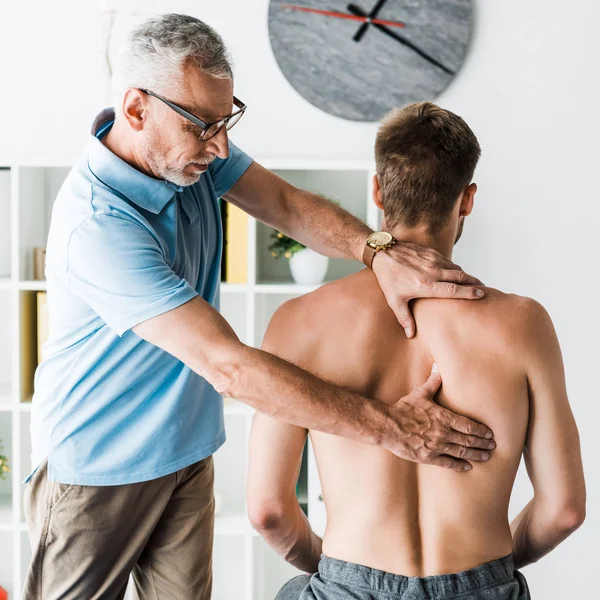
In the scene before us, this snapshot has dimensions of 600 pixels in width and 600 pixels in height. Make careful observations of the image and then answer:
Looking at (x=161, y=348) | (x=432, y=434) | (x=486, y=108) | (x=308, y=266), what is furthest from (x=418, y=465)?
(x=486, y=108)

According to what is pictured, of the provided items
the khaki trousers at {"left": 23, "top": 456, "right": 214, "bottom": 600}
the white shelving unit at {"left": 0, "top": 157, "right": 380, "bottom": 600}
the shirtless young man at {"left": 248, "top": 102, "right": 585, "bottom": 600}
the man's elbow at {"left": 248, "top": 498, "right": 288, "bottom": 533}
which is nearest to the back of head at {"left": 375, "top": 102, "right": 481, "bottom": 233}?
the shirtless young man at {"left": 248, "top": 102, "right": 585, "bottom": 600}

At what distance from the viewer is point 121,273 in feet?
4.28

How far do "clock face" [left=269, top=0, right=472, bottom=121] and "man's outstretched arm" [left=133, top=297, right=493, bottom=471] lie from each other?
1.60 metres

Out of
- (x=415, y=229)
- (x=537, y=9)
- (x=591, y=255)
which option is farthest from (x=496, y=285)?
(x=415, y=229)

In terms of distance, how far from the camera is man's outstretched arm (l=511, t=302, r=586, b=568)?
3.96 feet

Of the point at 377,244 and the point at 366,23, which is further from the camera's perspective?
the point at 366,23

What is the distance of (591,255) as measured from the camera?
2.75m

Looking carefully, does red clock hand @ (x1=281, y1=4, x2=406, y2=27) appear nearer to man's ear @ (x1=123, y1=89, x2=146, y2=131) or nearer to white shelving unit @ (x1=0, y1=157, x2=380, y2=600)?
white shelving unit @ (x1=0, y1=157, x2=380, y2=600)

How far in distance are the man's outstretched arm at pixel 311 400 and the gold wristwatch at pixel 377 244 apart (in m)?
0.29

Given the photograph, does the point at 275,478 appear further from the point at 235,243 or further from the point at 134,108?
the point at 235,243

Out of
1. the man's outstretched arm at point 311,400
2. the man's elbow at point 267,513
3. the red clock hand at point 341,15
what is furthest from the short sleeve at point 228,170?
the red clock hand at point 341,15

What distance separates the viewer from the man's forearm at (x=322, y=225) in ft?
Answer: 5.62

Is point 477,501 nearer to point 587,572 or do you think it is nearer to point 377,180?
point 377,180

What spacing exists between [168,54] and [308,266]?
3.79 feet
